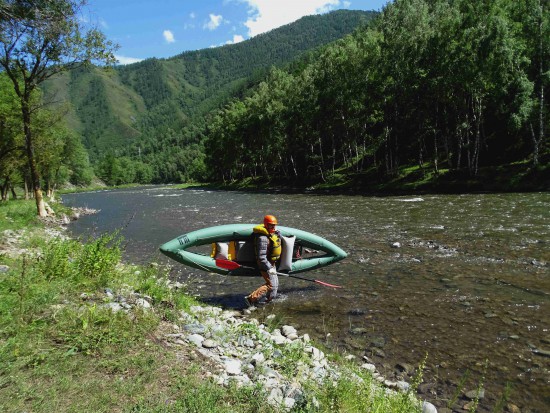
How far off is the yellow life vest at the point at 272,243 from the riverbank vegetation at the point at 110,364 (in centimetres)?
317

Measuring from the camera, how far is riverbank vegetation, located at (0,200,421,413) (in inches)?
164

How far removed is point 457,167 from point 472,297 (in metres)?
34.9

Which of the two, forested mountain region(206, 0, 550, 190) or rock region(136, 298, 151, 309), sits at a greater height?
forested mountain region(206, 0, 550, 190)

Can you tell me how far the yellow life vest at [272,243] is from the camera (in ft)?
33.5

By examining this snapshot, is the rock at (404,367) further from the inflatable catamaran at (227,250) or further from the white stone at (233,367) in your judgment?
the inflatable catamaran at (227,250)

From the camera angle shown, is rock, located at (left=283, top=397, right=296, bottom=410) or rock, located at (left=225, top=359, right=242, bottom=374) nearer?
rock, located at (left=283, top=397, right=296, bottom=410)

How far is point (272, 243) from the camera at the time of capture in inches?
409

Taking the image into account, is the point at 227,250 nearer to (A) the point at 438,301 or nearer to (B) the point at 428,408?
(A) the point at 438,301

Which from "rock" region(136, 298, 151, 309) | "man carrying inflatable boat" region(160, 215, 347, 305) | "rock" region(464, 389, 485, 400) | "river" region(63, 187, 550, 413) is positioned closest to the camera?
"rock" region(464, 389, 485, 400)

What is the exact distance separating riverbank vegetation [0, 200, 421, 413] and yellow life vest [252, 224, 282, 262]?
3170 millimetres

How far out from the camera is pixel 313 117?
179 feet

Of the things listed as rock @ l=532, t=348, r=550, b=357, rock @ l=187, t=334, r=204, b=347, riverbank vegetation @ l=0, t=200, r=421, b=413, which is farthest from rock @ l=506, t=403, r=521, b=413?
rock @ l=187, t=334, r=204, b=347

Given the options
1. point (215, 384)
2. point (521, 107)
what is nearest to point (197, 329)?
point (215, 384)

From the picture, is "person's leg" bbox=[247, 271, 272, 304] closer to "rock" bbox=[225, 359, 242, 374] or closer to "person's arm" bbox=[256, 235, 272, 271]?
"person's arm" bbox=[256, 235, 272, 271]
